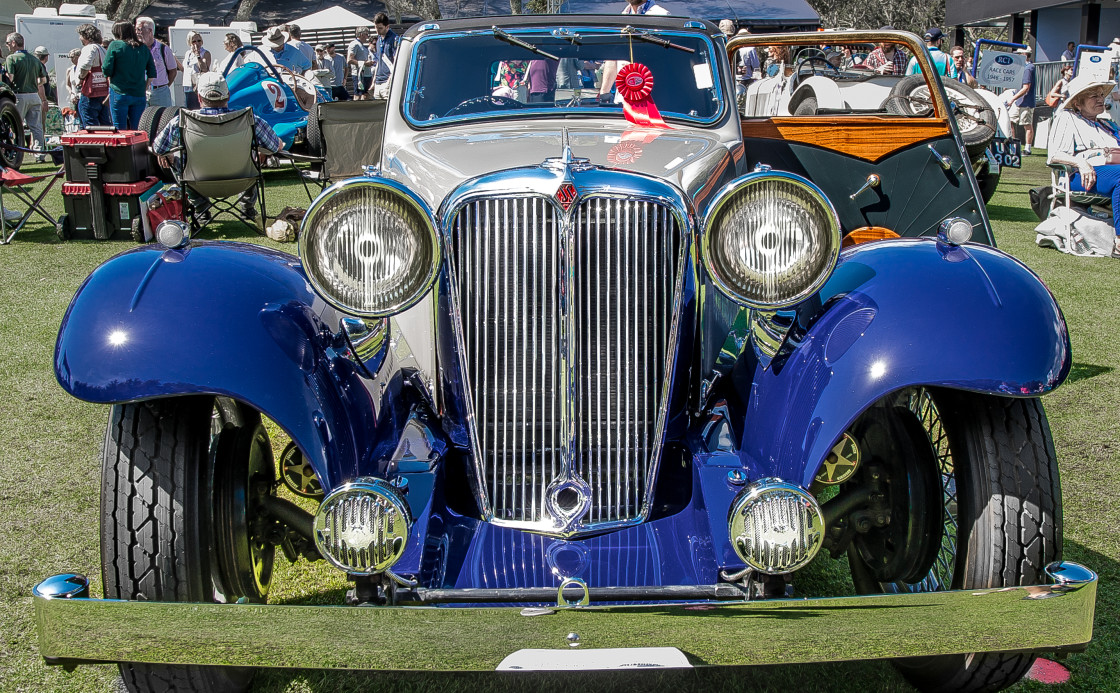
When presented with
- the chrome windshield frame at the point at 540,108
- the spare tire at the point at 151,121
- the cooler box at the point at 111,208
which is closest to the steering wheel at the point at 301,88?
the spare tire at the point at 151,121

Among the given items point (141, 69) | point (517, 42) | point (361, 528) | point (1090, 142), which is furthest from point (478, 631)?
point (141, 69)

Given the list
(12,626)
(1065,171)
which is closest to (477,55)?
(12,626)

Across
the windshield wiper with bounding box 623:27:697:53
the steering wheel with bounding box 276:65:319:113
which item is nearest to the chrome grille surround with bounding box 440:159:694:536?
the windshield wiper with bounding box 623:27:697:53

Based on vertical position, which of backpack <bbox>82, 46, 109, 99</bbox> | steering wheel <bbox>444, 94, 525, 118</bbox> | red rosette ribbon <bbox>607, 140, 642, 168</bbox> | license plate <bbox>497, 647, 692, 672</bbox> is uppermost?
backpack <bbox>82, 46, 109, 99</bbox>

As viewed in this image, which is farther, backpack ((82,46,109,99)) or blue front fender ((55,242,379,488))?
backpack ((82,46,109,99))

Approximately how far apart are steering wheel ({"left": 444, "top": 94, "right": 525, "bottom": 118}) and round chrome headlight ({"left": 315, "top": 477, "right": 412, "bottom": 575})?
187 cm

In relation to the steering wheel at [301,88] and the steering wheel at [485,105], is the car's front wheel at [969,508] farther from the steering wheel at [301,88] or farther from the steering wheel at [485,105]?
the steering wheel at [301,88]

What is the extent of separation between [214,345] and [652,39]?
2248 millimetres

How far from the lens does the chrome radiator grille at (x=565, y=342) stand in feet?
7.83

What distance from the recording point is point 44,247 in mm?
8625

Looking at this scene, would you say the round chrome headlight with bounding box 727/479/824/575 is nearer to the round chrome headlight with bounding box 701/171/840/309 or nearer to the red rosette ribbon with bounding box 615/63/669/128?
the round chrome headlight with bounding box 701/171/840/309

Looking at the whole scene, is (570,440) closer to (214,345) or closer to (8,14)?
(214,345)

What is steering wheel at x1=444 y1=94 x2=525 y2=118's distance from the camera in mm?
3557

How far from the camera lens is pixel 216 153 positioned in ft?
28.0
